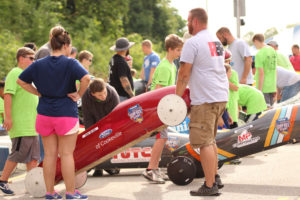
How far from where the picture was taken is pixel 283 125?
23.0 ft

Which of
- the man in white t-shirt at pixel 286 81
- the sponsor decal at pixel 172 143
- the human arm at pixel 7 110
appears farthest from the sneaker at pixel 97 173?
the man in white t-shirt at pixel 286 81

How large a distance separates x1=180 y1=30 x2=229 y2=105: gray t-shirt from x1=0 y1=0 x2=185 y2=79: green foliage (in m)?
11.6

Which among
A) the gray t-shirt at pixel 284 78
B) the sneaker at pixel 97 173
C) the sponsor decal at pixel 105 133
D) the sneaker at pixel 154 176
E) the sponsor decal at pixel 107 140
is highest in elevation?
the sponsor decal at pixel 105 133

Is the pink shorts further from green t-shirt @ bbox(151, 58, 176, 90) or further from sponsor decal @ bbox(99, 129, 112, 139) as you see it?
green t-shirt @ bbox(151, 58, 176, 90)

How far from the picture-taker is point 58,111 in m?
5.72

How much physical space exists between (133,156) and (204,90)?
2.02 m

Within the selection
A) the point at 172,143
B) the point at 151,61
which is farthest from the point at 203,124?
the point at 151,61

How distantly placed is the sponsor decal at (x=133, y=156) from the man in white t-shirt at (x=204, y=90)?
5.51 feet

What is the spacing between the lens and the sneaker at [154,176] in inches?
278

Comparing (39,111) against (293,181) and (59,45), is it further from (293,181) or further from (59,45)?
(293,181)

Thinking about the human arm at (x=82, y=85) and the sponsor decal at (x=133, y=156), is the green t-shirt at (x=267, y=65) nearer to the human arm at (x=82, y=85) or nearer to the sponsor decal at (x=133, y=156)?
the sponsor decal at (x=133, y=156)

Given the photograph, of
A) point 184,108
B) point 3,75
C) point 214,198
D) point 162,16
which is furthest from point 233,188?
point 162,16

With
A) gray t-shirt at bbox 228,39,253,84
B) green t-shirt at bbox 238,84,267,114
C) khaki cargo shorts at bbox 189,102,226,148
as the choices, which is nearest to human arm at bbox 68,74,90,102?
khaki cargo shorts at bbox 189,102,226,148

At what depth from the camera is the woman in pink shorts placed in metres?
5.71
